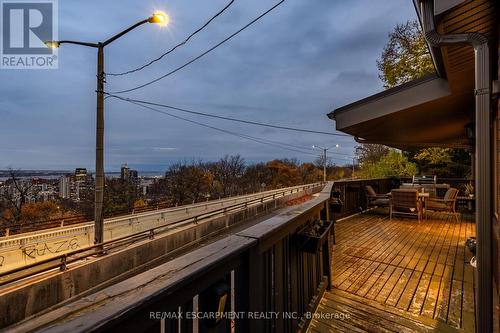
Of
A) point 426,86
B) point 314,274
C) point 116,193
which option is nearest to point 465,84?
point 426,86

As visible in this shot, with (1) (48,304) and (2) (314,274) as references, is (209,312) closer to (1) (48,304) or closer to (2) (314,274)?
(2) (314,274)

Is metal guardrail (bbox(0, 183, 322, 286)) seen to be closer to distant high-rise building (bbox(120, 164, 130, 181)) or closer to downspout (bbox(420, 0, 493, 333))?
downspout (bbox(420, 0, 493, 333))

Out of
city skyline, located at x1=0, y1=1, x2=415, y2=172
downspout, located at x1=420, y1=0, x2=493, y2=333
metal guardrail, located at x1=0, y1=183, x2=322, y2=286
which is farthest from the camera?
city skyline, located at x1=0, y1=1, x2=415, y2=172

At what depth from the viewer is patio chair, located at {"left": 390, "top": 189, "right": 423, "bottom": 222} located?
6070mm

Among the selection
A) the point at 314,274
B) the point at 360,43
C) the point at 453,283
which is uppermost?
the point at 360,43

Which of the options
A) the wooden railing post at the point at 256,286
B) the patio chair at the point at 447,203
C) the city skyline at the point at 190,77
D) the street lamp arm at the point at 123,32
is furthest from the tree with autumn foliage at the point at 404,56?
the wooden railing post at the point at 256,286

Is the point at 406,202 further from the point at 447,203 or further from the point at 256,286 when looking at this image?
the point at 256,286

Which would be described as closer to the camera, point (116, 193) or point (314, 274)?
point (314, 274)

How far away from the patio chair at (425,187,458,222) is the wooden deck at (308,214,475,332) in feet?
4.31

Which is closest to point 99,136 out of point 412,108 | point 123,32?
point 123,32

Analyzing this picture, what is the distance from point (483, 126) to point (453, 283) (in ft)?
7.06

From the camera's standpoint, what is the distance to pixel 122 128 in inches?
1561

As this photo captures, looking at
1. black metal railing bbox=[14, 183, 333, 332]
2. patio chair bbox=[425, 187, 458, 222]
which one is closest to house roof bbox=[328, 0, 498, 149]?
patio chair bbox=[425, 187, 458, 222]

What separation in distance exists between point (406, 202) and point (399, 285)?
4.08 m
